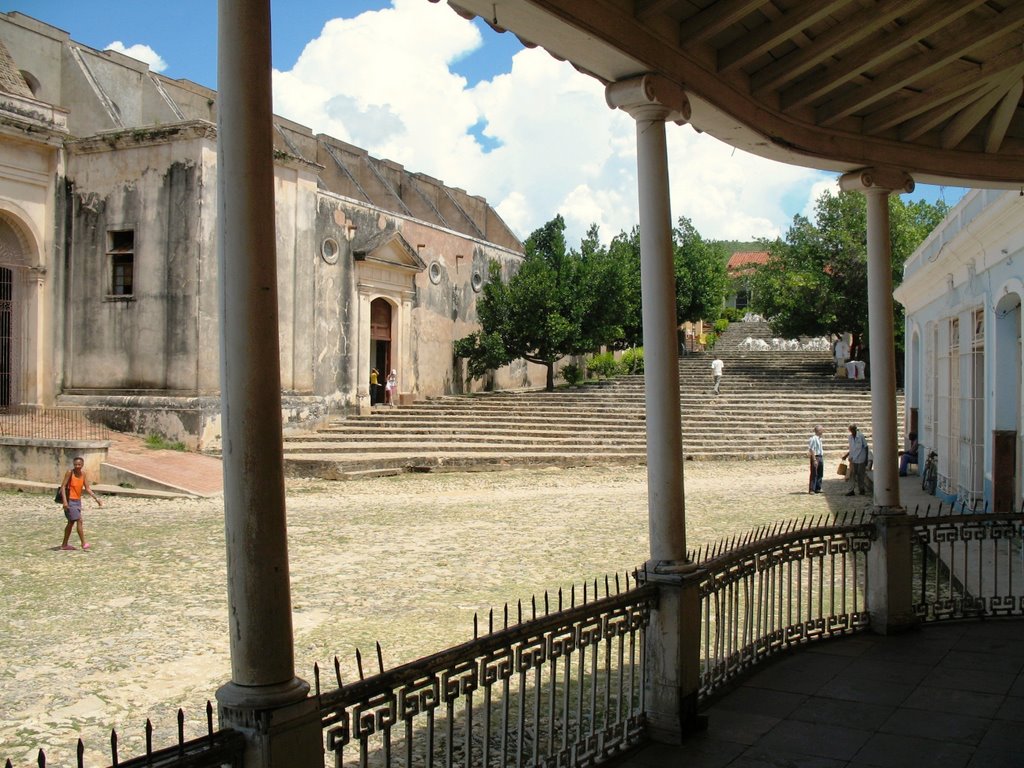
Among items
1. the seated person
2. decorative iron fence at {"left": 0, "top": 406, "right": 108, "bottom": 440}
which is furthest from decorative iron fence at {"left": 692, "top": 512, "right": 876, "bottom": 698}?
decorative iron fence at {"left": 0, "top": 406, "right": 108, "bottom": 440}

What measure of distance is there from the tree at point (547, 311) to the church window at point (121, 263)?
1104cm

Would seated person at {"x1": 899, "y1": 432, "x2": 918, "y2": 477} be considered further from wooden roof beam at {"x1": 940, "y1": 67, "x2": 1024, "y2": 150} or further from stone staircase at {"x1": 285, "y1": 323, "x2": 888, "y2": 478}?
wooden roof beam at {"x1": 940, "y1": 67, "x2": 1024, "y2": 150}

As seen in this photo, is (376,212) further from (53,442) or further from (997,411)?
(997,411)

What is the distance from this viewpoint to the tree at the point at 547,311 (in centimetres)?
→ 2953

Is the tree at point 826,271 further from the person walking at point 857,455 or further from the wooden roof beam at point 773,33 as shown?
the wooden roof beam at point 773,33

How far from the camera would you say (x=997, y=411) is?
10.4m

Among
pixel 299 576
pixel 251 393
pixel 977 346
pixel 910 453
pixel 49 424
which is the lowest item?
pixel 299 576

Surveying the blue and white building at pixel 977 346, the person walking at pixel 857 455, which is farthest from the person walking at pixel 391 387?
the blue and white building at pixel 977 346

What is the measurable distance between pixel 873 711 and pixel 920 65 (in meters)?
3.44

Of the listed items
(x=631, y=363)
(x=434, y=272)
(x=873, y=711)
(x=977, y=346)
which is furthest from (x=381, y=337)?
(x=873, y=711)

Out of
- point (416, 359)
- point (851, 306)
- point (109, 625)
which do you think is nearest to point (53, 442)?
point (109, 625)

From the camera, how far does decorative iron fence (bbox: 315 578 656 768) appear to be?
287 centimetres

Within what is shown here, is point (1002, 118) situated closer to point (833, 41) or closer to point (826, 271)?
point (833, 41)

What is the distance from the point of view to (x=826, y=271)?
35.3m
